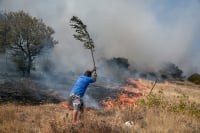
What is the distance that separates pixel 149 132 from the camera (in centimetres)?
1292

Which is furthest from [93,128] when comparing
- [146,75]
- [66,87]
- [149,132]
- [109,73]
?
[146,75]

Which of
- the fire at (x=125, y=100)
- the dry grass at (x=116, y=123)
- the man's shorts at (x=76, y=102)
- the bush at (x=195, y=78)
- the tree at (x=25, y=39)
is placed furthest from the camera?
the bush at (x=195, y=78)

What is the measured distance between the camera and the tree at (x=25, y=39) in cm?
4694

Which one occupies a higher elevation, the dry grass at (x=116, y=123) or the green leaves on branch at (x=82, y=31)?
the green leaves on branch at (x=82, y=31)

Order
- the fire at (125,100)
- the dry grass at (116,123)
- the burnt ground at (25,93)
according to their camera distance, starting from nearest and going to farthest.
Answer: the dry grass at (116,123)
the fire at (125,100)
the burnt ground at (25,93)

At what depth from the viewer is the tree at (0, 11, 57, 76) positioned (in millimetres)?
46938

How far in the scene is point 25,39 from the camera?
47.8 m

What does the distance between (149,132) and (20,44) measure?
120 feet

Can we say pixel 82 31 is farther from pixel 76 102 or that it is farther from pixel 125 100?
pixel 125 100

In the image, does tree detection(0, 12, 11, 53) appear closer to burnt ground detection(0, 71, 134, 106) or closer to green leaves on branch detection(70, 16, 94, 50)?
burnt ground detection(0, 71, 134, 106)

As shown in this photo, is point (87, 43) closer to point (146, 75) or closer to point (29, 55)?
point (29, 55)

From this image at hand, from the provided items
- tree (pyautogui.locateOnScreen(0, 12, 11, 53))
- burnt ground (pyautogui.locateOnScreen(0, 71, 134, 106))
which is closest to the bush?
tree (pyautogui.locateOnScreen(0, 12, 11, 53))

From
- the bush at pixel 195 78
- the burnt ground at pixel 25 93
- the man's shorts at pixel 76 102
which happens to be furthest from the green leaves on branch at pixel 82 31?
the bush at pixel 195 78

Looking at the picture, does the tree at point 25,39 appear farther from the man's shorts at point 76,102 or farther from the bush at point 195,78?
the bush at point 195,78
